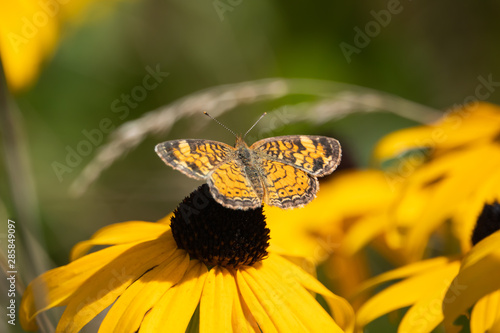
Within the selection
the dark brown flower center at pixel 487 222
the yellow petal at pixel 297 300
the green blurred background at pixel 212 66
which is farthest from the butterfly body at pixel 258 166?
the green blurred background at pixel 212 66

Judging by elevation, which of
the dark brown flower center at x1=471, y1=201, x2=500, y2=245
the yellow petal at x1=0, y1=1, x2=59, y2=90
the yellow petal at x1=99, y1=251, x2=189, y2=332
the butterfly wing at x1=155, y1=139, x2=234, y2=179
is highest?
the yellow petal at x1=0, y1=1, x2=59, y2=90

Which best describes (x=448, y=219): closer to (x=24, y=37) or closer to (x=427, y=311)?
(x=427, y=311)

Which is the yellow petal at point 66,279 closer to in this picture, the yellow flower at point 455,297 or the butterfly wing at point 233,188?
the butterfly wing at point 233,188

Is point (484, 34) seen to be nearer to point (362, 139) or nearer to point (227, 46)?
point (362, 139)

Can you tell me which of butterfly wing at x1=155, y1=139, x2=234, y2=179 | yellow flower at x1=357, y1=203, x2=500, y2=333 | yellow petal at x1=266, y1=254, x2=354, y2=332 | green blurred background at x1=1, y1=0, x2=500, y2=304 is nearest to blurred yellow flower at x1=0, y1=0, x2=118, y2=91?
green blurred background at x1=1, y1=0, x2=500, y2=304

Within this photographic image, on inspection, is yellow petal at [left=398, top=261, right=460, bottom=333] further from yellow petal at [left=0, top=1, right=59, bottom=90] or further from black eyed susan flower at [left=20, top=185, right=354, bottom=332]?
yellow petal at [left=0, top=1, right=59, bottom=90]

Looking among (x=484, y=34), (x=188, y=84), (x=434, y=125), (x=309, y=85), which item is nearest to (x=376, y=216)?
(x=434, y=125)
